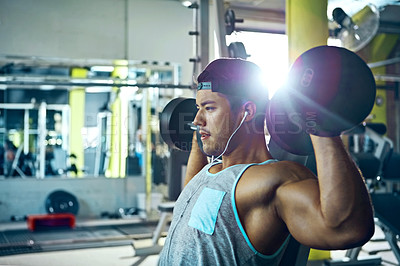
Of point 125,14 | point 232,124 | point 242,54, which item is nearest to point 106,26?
point 125,14

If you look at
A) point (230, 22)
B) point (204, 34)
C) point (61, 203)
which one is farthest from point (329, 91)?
point (61, 203)

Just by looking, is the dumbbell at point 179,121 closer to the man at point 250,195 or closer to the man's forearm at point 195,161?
the man's forearm at point 195,161

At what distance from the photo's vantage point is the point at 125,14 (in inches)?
241

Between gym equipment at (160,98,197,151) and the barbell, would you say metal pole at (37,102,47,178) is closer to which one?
gym equipment at (160,98,197,151)

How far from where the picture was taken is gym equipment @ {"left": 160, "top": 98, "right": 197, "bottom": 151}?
62.4 inches

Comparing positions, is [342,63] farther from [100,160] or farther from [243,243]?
[100,160]

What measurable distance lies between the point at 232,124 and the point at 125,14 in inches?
207

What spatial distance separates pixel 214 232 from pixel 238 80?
0.42 metres

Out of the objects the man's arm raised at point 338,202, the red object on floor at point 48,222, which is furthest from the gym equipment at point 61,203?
the man's arm raised at point 338,202

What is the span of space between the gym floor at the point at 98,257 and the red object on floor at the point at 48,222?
3.54 feet

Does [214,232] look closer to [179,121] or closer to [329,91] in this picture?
[329,91]

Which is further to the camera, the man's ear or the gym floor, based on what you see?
the gym floor

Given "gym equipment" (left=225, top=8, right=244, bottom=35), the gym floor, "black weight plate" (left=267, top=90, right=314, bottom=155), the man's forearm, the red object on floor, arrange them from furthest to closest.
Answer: the red object on floor < the gym floor < "gym equipment" (left=225, top=8, right=244, bottom=35) < the man's forearm < "black weight plate" (left=267, top=90, right=314, bottom=155)

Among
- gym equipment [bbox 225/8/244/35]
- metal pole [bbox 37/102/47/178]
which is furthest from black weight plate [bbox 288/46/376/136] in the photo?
metal pole [bbox 37/102/47/178]
